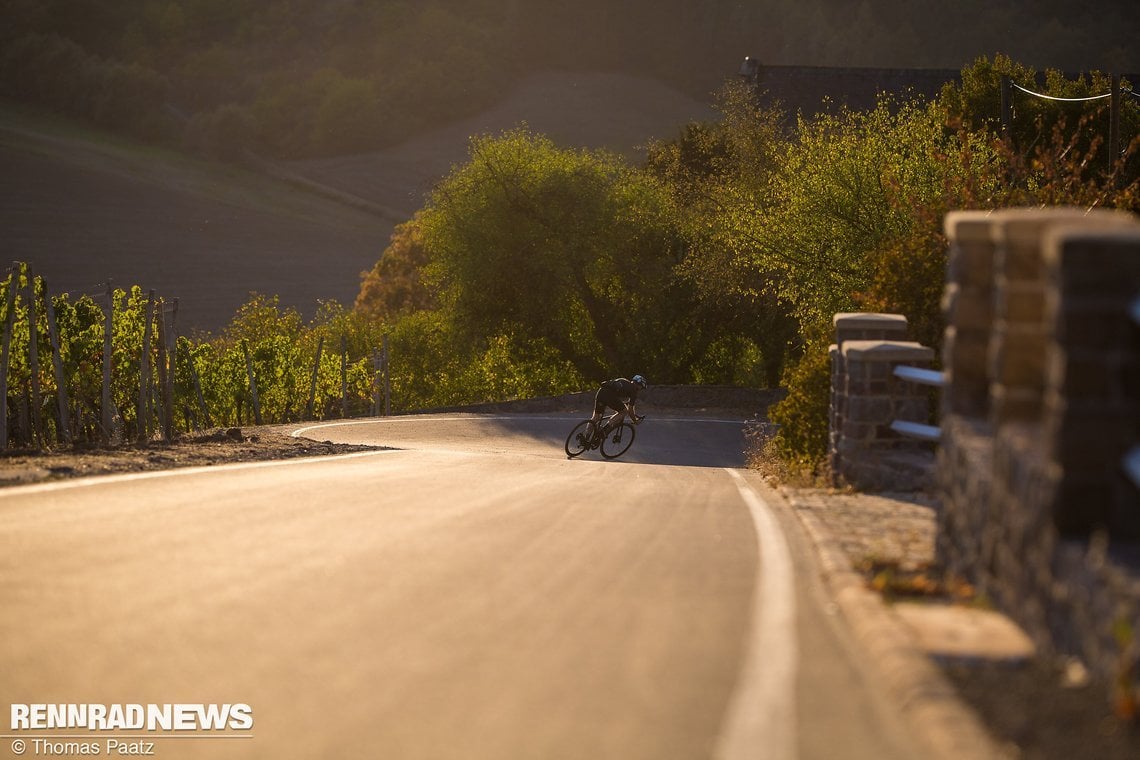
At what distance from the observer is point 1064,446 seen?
531 centimetres

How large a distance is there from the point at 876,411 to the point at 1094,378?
7.74 metres

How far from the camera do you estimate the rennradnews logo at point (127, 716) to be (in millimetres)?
4859

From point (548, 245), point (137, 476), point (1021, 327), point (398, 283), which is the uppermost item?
point (548, 245)

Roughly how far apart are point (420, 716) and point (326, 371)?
134 ft

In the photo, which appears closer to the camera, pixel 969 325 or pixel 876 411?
pixel 969 325

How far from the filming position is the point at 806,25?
404 feet

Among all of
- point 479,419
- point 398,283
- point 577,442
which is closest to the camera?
point 577,442

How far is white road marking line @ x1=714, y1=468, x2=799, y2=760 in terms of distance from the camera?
472 cm

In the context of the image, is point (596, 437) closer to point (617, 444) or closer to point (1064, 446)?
point (617, 444)

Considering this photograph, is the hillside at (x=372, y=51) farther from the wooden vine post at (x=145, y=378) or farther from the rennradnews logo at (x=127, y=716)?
the rennradnews logo at (x=127, y=716)

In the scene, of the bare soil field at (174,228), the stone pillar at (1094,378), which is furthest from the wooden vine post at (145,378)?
the bare soil field at (174,228)

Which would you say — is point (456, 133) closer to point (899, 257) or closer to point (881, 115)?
point (881, 115)

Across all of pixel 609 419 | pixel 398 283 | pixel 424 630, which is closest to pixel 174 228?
pixel 398 283

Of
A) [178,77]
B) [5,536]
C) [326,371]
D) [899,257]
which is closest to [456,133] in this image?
[178,77]
